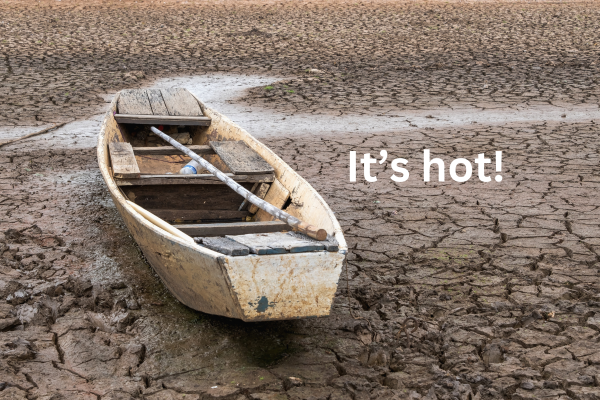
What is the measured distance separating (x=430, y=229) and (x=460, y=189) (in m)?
1.10

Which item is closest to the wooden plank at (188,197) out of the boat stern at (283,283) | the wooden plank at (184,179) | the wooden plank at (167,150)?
the wooden plank at (184,179)

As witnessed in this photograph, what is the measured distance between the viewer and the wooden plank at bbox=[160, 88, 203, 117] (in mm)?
6277

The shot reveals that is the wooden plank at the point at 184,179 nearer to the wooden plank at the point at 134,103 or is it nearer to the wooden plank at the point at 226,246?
the wooden plank at the point at 226,246

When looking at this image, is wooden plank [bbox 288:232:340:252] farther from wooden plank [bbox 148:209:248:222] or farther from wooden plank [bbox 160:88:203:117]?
wooden plank [bbox 160:88:203:117]

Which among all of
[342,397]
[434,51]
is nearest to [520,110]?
[434,51]

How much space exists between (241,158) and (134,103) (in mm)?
2009

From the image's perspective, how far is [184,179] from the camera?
4.60m

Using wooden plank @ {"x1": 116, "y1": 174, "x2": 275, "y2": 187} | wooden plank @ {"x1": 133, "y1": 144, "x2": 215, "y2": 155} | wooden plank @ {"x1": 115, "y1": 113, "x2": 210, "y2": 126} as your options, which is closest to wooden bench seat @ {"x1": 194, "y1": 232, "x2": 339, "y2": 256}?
wooden plank @ {"x1": 116, "y1": 174, "x2": 275, "y2": 187}

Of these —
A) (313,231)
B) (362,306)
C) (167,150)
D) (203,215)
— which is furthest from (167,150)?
(313,231)

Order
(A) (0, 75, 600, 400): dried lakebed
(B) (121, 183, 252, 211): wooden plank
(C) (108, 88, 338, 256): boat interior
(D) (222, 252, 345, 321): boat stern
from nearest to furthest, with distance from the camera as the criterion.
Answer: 1. (D) (222, 252, 345, 321): boat stern
2. (A) (0, 75, 600, 400): dried lakebed
3. (C) (108, 88, 338, 256): boat interior
4. (B) (121, 183, 252, 211): wooden plank

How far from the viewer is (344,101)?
372 inches

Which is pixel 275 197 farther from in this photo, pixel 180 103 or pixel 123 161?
pixel 180 103

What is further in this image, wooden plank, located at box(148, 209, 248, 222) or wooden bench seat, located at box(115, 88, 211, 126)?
wooden bench seat, located at box(115, 88, 211, 126)

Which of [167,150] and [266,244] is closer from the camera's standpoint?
[266,244]
